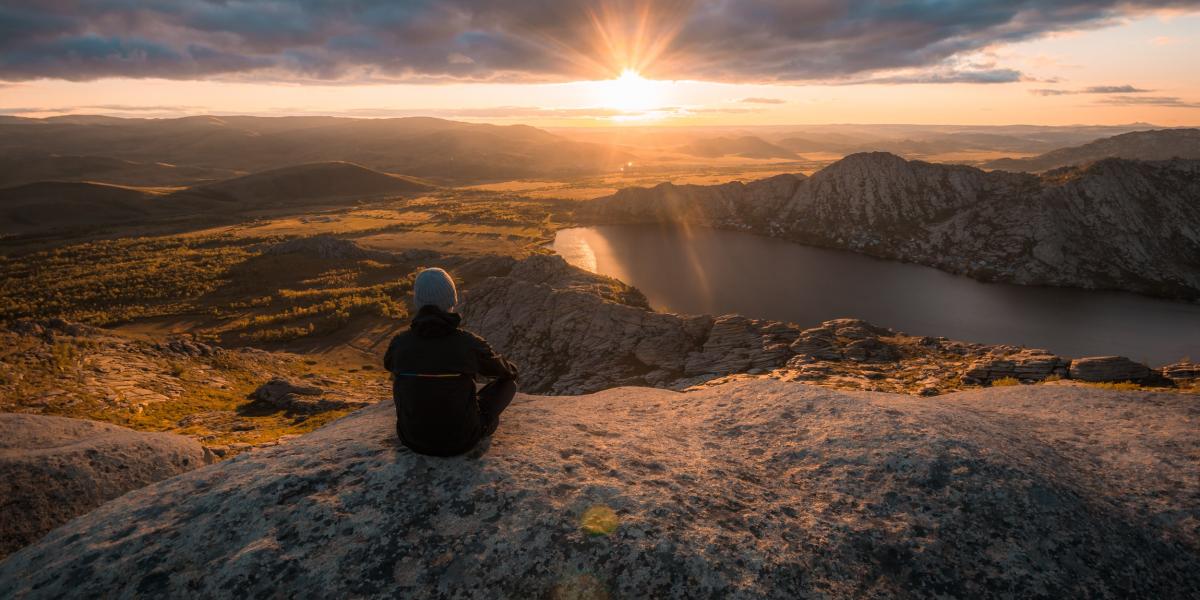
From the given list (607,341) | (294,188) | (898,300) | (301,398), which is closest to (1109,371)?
(607,341)

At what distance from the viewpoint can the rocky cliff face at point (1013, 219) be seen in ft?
219

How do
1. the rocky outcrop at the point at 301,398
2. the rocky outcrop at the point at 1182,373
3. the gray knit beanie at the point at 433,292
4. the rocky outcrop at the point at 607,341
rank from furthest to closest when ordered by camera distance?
the rocky outcrop at the point at 607,341
the rocky outcrop at the point at 301,398
the rocky outcrop at the point at 1182,373
the gray knit beanie at the point at 433,292

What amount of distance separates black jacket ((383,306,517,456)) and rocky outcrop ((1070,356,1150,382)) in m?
24.2

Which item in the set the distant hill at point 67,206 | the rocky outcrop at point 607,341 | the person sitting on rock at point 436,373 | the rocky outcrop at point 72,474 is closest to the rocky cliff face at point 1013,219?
the rocky outcrop at point 607,341

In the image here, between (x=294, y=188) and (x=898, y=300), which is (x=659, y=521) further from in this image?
(x=294, y=188)

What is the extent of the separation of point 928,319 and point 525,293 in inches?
1762

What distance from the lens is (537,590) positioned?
18.0 feet

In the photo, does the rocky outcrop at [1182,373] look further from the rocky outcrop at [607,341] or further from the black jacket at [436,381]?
the black jacket at [436,381]

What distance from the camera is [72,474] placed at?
8.17m

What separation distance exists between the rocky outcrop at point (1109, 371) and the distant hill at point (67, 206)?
16644 cm

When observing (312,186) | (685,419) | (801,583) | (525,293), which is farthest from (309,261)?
(312,186)

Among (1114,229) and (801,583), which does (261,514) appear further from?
(1114,229)

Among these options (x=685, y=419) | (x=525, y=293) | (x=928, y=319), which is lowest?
(x=928, y=319)

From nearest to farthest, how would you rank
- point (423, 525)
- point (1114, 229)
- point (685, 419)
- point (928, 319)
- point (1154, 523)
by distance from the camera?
point (423, 525) → point (1154, 523) → point (685, 419) → point (928, 319) → point (1114, 229)
